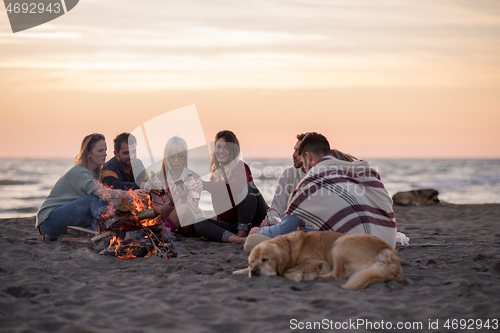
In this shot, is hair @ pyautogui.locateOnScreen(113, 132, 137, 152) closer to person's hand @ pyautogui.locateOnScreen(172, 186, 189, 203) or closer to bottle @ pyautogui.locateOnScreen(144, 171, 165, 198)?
bottle @ pyautogui.locateOnScreen(144, 171, 165, 198)

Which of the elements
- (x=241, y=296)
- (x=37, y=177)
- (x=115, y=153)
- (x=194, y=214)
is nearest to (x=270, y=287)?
(x=241, y=296)

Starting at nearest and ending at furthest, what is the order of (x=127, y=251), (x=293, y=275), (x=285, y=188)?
(x=293, y=275), (x=127, y=251), (x=285, y=188)

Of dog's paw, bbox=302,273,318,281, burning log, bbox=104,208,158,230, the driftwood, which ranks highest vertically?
burning log, bbox=104,208,158,230

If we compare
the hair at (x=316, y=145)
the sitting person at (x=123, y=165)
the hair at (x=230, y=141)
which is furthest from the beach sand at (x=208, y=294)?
the hair at (x=230, y=141)

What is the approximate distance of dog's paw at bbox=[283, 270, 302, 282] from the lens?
4.02m

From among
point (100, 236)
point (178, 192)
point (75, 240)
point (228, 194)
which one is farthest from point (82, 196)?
point (228, 194)

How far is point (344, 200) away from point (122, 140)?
157 inches

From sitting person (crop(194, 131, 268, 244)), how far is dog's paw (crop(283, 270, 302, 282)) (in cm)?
227

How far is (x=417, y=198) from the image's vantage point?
14000 millimetres

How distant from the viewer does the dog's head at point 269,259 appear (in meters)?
4.07

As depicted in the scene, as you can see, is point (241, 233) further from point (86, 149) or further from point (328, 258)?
point (86, 149)

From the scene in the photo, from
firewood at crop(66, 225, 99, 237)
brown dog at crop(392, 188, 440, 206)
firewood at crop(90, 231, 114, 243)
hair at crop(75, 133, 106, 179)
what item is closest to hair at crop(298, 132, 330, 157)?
firewood at crop(90, 231, 114, 243)

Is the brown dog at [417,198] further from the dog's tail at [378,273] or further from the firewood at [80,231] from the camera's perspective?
the firewood at [80,231]

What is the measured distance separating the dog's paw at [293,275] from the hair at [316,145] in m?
1.45
